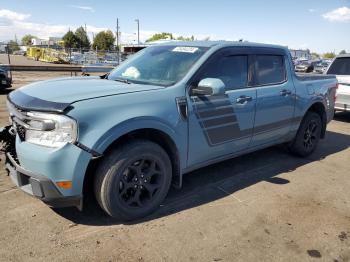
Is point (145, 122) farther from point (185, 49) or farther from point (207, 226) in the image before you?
point (185, 49)

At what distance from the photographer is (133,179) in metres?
3.28

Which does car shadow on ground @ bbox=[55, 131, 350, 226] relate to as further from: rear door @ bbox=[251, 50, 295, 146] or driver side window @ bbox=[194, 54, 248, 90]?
driver side window @ bbox=[194, 54, 248, 90]

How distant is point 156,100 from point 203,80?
1.89 feet

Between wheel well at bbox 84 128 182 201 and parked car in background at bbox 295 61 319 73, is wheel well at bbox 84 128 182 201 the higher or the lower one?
the lower one

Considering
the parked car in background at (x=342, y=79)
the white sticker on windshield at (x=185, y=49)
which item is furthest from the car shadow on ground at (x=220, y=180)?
the parked car in background at (x=342, y=79)

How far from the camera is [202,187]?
13.9ft

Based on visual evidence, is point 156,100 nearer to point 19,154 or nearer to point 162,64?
point 162,64

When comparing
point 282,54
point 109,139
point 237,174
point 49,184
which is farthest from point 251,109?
point 49,184

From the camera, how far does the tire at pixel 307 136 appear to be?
18.0 ft

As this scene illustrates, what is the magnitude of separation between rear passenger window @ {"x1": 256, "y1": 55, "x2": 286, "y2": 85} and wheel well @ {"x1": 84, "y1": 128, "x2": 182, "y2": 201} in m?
1.69

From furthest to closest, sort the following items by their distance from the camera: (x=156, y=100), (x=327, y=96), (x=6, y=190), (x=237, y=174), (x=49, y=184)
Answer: (x=327, y=96), (x=237, y=174), (x=6, y=190), (x=156, y=100), (x=49, y=184)

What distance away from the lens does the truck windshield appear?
380cm

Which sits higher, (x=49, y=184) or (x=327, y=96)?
(x=327, y=96)

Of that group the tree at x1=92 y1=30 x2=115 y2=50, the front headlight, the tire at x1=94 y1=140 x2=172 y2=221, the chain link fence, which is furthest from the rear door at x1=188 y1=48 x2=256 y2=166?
the tree at x1=92 y1=30 x2=115 y2=50
